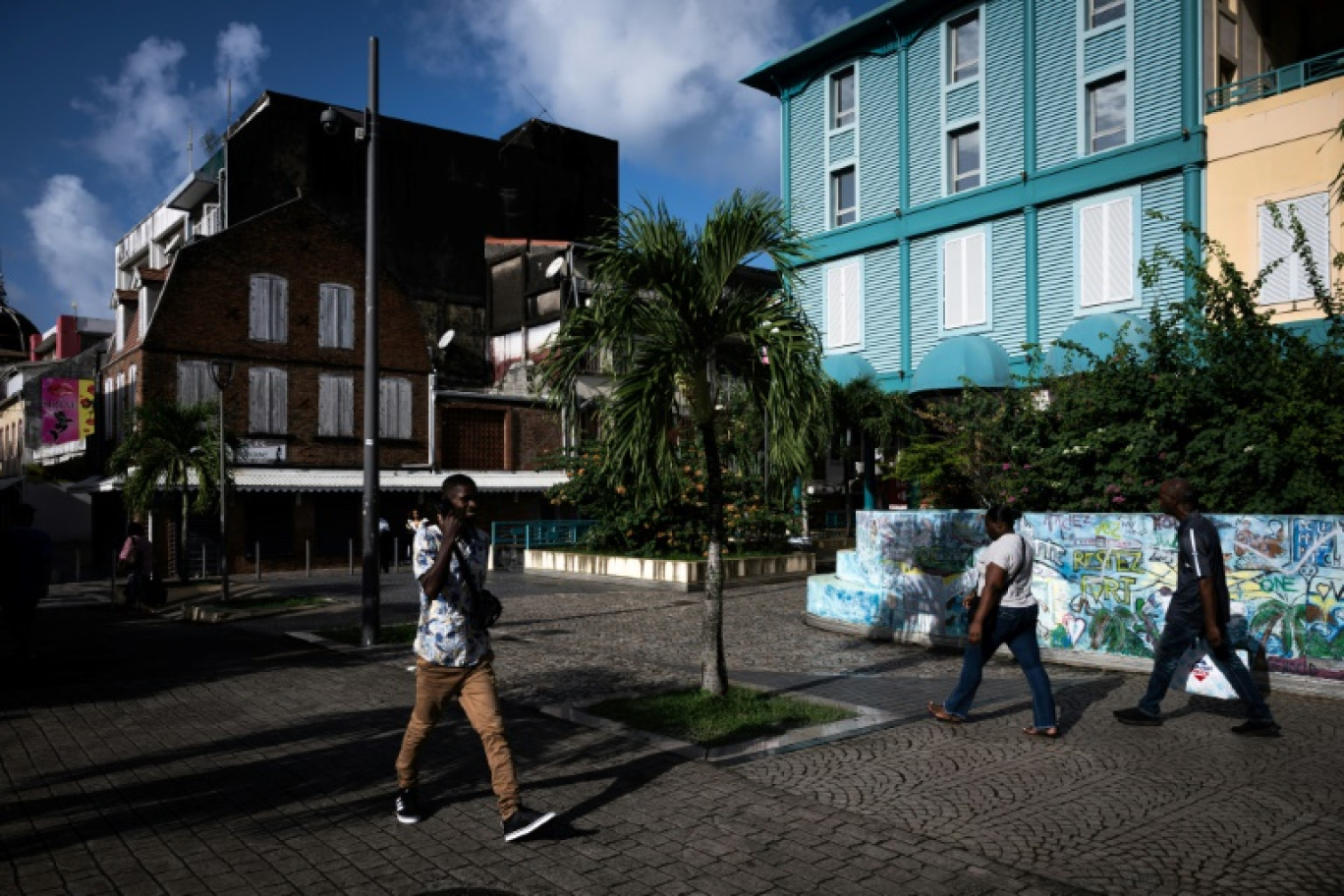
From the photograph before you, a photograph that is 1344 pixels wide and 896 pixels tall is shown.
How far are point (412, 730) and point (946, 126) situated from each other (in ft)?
70.7

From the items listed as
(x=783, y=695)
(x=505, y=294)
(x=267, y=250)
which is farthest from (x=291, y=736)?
(x=505, y=294)

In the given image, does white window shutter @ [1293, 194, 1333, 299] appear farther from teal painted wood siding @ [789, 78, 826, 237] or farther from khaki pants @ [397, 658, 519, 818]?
khaki pants @ [397, 658, 519, 818]

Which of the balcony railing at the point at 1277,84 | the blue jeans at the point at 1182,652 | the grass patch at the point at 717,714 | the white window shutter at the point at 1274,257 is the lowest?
the grass patch at the point at 717,714

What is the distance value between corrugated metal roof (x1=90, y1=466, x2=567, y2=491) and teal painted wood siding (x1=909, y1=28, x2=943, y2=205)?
1205 centimetres

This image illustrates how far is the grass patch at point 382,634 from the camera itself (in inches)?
486

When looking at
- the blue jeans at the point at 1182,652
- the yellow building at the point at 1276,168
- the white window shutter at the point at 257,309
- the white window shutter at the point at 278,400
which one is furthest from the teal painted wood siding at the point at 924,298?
the white window shutter at the point at 257,309

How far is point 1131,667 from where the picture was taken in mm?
9562

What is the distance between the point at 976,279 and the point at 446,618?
64.1 feet

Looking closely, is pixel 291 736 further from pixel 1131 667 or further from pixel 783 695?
pixel 1131 667

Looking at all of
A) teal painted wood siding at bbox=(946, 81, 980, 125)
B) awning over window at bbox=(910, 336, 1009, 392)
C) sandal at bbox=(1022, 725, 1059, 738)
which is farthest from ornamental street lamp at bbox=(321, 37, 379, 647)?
teal painted wood siding at bbox=(946, 81, 980, 125)

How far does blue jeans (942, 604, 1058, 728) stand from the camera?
7.09 m

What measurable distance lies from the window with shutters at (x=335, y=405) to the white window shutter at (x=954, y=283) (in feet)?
63.4

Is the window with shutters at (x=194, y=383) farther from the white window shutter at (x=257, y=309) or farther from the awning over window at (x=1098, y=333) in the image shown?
the awning over window at (x=1098, y=333)

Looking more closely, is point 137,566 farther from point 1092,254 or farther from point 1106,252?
point 1106,252
